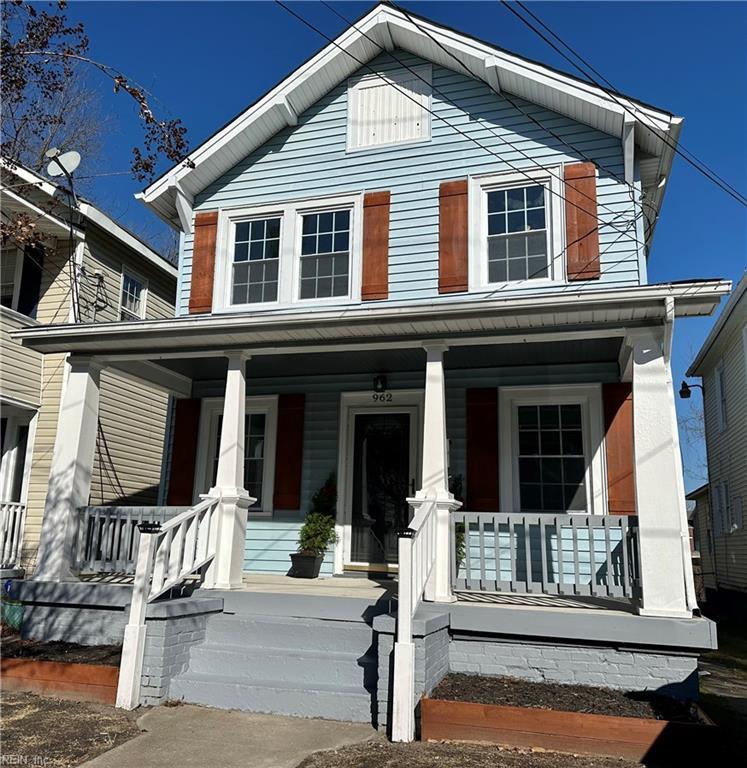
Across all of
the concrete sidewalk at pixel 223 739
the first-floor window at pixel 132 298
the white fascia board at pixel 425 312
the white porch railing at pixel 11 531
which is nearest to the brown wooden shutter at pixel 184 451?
the white fascia board at pixel 425 312

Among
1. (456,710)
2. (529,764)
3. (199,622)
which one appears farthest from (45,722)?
(529,764)

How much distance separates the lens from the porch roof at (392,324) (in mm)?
5797

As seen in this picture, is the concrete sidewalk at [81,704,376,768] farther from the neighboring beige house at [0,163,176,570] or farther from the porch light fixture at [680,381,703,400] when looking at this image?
the porch light fixture at [680,381,703,400]

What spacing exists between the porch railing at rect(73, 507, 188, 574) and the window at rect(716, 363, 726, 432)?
13.1m

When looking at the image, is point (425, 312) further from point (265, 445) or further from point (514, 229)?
point (265, 445)

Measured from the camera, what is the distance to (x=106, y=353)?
7.62 metres

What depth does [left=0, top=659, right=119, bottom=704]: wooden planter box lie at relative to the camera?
523 centimetres

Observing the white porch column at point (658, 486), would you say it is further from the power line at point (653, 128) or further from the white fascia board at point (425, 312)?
the power line at point (653, 128)

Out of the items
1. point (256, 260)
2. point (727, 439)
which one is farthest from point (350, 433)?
point (727, 439)

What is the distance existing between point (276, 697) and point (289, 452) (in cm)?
401

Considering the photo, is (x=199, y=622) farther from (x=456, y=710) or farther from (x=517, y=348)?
(x=517, y=348)

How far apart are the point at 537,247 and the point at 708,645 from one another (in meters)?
4.79

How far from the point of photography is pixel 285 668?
17.7ft

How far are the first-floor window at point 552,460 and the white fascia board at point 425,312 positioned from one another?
2254 mm
